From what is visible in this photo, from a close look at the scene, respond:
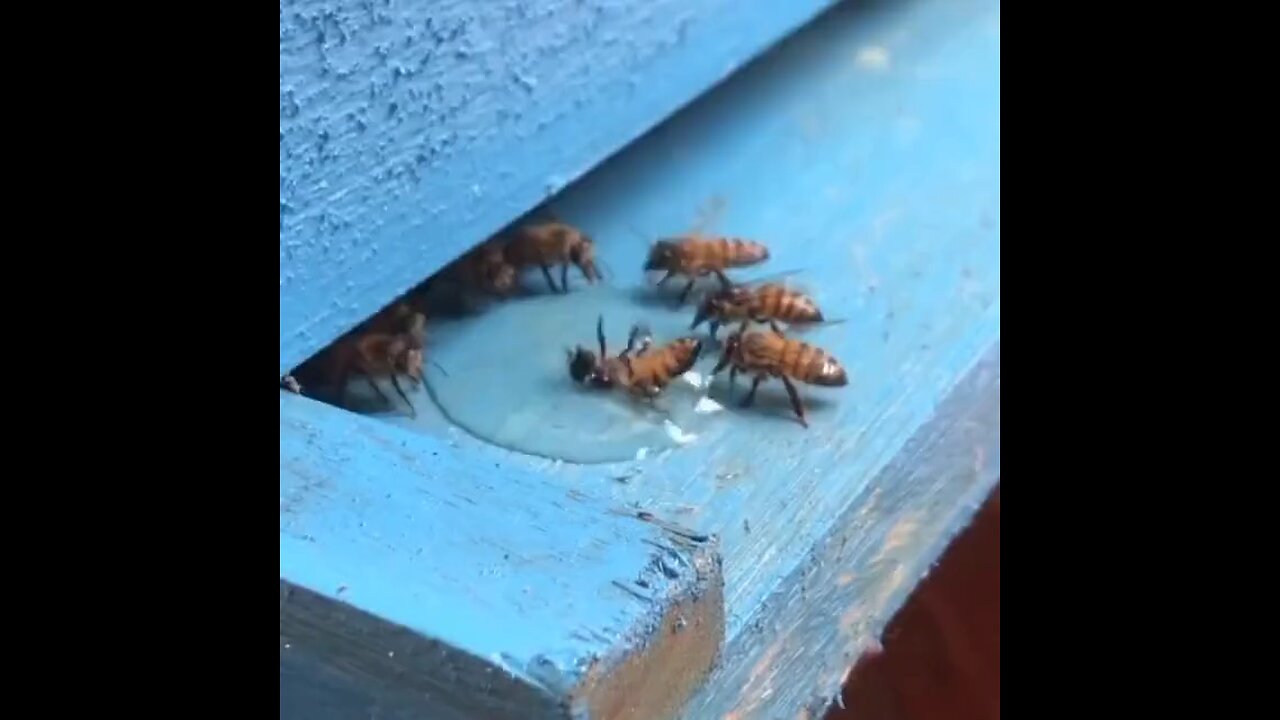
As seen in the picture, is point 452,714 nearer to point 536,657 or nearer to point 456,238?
point 536,657

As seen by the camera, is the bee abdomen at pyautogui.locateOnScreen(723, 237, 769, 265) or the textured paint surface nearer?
the textured paint surface

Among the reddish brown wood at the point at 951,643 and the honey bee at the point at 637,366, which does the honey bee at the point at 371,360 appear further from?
the reddish brown wood at the point at 951,643

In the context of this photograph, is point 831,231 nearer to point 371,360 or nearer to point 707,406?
point 707,406

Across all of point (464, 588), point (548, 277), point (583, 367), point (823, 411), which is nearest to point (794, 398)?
point (823, 411)

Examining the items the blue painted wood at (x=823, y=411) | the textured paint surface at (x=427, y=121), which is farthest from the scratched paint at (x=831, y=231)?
the textured paint surface at (x=427, y=121)

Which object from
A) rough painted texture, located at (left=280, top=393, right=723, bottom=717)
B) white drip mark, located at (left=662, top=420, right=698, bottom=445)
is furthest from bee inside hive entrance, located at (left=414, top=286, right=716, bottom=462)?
rough painted texture, located at (left=280, top=393, right=723, bottom=717)

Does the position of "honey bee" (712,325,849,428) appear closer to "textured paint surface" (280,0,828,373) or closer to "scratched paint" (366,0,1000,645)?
"scratched paint" (366,0,1000,645)
